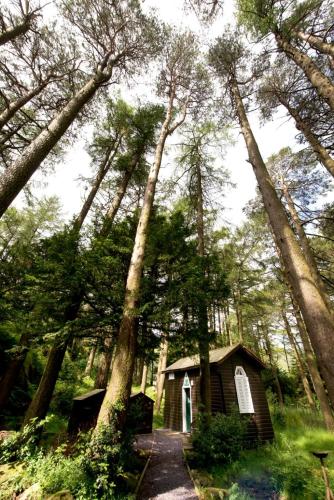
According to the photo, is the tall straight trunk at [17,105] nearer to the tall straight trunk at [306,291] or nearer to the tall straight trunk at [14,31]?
the tall straight trunk at [14,31]

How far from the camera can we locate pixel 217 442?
6.79 metres

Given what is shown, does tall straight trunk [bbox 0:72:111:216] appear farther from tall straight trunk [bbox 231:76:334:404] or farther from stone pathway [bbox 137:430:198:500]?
stone pathway [bbox 137:430:198:500]

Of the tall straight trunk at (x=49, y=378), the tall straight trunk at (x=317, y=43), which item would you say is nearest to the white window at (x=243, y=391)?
the tall straight trunk at (x=49, y=378)

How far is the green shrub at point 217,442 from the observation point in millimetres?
6617

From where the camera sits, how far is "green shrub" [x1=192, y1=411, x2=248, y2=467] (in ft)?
21.7

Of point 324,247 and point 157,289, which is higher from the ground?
point 324,247

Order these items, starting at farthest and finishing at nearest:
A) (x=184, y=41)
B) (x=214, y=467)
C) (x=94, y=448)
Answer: (x=184, y=41), (x=214, y=467), (x=94, y=448)

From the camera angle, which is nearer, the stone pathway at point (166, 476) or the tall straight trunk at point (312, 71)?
the stone pathway at point (166, 476)

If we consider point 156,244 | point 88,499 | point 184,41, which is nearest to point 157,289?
point 156,244

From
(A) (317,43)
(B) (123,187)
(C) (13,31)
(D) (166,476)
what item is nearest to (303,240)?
(A) (317,43)

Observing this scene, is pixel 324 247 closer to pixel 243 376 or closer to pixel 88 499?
pixel 243 376

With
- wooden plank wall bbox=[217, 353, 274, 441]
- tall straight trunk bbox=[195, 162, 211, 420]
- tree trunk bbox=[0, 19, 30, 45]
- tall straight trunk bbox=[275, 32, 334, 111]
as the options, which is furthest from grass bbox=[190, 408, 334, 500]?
tree trunk bbox=[0, 19, 30, 45]

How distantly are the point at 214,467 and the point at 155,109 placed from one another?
44.4 ft

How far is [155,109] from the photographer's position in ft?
35.6
